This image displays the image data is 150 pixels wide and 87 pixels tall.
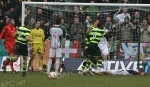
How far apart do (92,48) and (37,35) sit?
3.39 meters

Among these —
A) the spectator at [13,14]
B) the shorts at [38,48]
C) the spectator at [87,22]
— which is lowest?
the shorts at [38,48]

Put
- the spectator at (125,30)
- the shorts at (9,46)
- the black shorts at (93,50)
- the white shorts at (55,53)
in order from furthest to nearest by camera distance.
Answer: the spectator at (125,30), the shorts at (9,46), the black shorts at (93,50), the white shorts at (55,53)

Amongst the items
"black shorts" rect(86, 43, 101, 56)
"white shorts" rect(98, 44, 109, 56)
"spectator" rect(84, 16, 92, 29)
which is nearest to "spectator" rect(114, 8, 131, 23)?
"spectator" rect(84, 16, 92, 29)

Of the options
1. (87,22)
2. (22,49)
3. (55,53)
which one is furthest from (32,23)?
(22,49)

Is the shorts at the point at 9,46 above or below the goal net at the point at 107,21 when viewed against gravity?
below

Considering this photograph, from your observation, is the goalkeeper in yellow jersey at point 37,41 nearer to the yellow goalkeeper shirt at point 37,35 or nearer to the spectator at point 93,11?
the yellow goalkeeper shirt at point 37,35

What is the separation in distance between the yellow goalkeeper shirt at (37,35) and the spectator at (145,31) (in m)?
4.44

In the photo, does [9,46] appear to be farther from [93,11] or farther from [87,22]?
[93,11]

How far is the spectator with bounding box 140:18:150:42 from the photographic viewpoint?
79.0ft

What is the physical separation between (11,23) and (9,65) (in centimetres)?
253

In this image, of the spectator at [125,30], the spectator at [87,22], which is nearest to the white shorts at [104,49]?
the spectator at [125,30]

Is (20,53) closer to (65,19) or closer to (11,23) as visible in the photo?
(11,23)

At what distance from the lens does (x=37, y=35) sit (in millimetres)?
24109

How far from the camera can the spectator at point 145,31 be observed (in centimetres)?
2408
